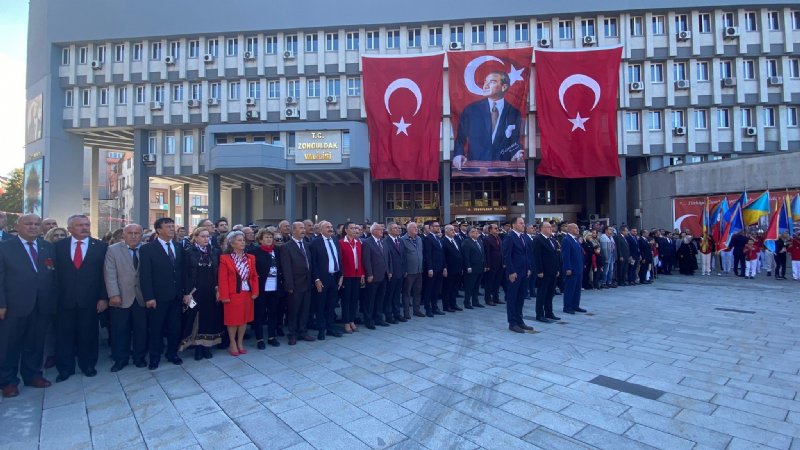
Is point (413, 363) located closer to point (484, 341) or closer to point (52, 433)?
point (484, 341)

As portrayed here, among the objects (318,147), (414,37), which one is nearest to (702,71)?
(414,37)

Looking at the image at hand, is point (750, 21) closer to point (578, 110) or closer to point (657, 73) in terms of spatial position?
point (657, 73)

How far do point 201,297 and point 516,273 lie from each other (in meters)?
5.00

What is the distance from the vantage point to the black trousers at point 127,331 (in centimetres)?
513

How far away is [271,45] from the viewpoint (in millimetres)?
27578

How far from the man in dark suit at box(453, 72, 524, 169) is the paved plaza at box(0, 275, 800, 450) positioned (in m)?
18.4

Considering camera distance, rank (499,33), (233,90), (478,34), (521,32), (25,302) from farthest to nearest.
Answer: (233,90), (478,34), (499,33), (521,32), (25,302)

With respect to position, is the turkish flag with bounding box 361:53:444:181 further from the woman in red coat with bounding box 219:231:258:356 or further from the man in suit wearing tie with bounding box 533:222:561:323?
the woman in red coat with bounding box 219:231:258:356

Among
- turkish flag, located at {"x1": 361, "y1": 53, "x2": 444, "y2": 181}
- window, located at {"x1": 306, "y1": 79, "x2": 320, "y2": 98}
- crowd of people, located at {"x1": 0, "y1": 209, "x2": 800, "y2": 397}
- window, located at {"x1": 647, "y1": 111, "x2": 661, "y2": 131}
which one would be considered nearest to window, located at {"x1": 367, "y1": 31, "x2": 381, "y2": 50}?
turkish flag, located at {"x1": 361, "y1": 53, "x2": 444, "y2": 181}

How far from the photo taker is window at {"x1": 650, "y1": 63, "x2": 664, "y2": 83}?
84.2ft

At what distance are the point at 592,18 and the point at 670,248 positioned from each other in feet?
56.6

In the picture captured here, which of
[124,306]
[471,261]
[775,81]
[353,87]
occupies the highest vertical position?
[353,87]

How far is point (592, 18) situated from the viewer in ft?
84.7

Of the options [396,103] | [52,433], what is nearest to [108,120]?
[396,103]
